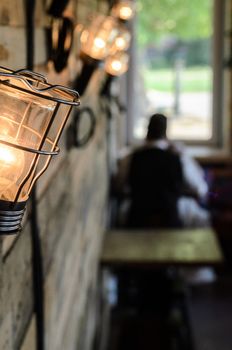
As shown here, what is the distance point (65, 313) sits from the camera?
1.84 m

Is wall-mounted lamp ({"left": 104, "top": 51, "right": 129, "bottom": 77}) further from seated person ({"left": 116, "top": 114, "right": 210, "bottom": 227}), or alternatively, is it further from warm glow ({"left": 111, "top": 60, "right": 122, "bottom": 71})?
seated person ({"left": 116, "top": 114, "right": 210, "bottom": 227})

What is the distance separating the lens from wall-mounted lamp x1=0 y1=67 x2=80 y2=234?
683mm

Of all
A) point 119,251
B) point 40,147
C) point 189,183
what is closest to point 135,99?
point 189,183

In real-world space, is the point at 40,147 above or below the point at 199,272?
above

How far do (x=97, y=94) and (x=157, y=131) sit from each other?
999mm

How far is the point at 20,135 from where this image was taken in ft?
2.33

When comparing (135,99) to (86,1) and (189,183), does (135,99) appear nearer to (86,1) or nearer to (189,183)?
(189,183)

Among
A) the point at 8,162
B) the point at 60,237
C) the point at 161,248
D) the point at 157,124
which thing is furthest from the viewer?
the point at 161,248

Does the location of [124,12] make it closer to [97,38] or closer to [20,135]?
[97,38]

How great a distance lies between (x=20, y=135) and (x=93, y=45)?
145cm

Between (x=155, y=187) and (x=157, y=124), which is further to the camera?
(x=155, y=187)

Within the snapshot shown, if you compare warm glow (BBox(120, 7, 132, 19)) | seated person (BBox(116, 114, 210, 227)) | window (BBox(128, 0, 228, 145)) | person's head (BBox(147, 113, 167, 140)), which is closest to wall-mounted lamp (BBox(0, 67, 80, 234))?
person's head (BBox(147, 113, 167, 140))

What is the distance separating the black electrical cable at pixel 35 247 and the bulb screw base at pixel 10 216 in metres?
0.43

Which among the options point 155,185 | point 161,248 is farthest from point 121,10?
point 161,248
